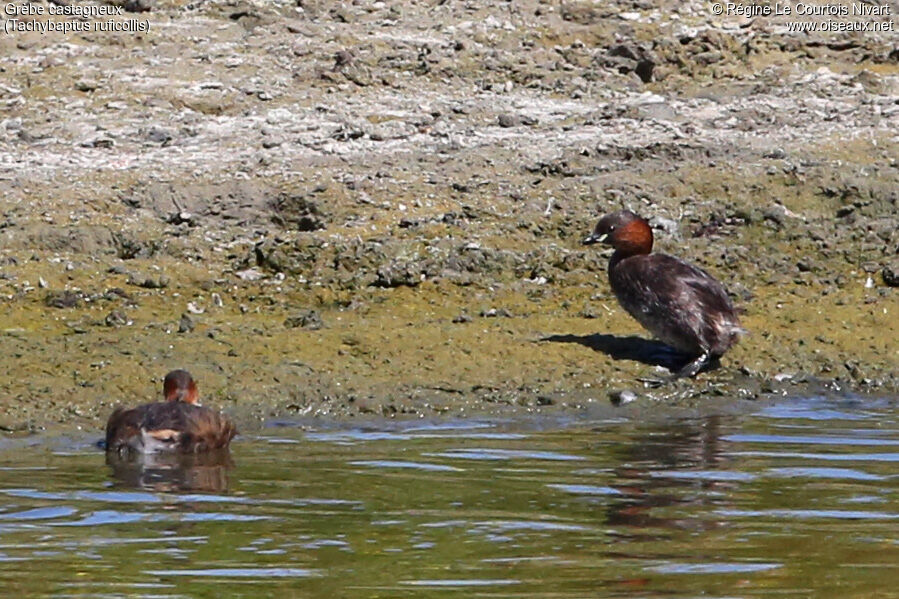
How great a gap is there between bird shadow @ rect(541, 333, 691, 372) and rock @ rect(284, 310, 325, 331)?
1.38 m

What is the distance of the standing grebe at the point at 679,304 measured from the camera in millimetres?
11922

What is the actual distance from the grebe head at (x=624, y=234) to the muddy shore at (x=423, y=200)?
1.70ft

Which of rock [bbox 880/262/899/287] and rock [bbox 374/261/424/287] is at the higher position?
rock [bbox 374/261/424/287]

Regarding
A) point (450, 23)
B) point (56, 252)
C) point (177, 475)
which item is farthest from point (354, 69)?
point (177, 475)

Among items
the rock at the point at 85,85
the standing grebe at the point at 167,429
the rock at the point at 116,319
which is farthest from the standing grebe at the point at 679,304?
the rock at the point at 85,85

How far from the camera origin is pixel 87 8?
18156 millimetres

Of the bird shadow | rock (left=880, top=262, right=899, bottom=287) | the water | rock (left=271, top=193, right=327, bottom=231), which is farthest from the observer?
rock (left=271, top=193, right=327, bottom=231)

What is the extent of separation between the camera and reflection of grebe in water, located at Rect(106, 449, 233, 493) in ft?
29.7

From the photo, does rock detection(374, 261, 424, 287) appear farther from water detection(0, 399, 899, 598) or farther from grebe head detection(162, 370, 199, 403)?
grebe head detection(162, 370, 199, 403)

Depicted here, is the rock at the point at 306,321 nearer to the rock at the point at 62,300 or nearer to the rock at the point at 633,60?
the rock at the point at 62,300

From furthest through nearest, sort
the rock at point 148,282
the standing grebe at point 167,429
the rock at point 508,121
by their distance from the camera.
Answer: the rock at point 508,121, the rock at point 148,282, the standing grebe at point 167,429

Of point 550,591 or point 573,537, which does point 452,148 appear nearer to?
point 573,537

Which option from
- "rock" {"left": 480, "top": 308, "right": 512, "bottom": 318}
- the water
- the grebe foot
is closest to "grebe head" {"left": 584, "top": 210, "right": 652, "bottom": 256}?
"rock" {"left": 480, "top": 308, "right": 512, "bottom": 318}

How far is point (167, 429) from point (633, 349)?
3.66 metres
